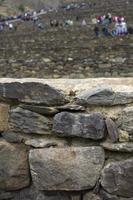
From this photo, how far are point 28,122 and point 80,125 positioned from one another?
13.1 inches

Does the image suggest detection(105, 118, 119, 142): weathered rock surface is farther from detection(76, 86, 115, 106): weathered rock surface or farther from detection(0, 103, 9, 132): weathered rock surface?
detection(0, 103, 9, 132): weathered rock surface

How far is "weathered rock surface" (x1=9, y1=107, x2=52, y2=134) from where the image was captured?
321cm

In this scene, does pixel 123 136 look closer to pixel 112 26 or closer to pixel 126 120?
pixel 126 120

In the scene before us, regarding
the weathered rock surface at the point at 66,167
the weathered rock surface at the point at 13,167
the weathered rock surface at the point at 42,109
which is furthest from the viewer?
the weathered rock surface at the point at 13,167

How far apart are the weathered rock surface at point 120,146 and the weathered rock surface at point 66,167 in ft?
0.14

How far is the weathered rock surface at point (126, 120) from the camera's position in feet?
9.71

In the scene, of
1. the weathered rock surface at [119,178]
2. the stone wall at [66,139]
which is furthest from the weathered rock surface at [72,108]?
the weathered rock surface at [119,178]

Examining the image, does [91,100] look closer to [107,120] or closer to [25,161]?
[107,120]

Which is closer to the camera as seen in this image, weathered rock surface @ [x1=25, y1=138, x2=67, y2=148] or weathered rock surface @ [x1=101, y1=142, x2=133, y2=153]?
weathered rock surface @ [x1=101, y1=142, x2=133, y2=153]

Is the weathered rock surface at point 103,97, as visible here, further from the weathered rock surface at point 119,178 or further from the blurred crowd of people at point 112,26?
the blurred crowd of people at point 112,26

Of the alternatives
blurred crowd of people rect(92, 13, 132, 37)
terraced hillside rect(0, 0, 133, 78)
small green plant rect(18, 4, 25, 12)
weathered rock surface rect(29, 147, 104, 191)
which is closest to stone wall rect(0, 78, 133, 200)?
weathered rock surface rect(29, 147, 104, 191)

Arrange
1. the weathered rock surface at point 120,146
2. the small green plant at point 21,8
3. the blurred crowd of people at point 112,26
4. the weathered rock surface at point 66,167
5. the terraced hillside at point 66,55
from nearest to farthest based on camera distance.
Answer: the weathered rock surface at point 120,146
the weathered rock surface at point 66,167
the terraced hillside at point 66,55
the blurred crowd of people at point 112,26
the small green plant at point 21,8

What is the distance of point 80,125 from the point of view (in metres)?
3.09

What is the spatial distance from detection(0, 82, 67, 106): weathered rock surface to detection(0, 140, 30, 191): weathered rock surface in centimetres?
28
